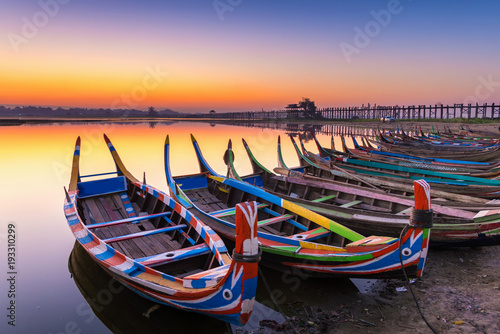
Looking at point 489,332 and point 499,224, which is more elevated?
point 499,224

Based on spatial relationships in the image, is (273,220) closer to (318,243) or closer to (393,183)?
(318,243)

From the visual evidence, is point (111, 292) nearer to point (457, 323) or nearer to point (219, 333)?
point (219, 333)

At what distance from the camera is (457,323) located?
4.26m

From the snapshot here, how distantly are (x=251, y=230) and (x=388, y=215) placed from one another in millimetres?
3692

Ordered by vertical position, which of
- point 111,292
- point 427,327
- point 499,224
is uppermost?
point 499,224

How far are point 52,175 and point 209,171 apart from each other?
11.2m

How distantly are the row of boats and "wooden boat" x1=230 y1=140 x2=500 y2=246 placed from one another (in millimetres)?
19

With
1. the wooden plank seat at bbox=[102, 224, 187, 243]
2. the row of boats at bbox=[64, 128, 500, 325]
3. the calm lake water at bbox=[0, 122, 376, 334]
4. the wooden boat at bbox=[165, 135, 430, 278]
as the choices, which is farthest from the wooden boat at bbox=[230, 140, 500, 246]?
the wooden plank seat at bbox=[102, 224, 187, 243]

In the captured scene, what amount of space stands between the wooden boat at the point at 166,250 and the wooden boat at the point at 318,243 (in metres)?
0.93

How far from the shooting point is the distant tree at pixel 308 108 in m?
79.1

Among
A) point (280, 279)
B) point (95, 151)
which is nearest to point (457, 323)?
point (280, 279)

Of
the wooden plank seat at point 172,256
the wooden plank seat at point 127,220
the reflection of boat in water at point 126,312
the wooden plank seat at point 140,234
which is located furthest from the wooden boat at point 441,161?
the reflection of boat in water at point 126,312

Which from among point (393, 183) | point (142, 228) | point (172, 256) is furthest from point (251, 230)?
point (393, 183)

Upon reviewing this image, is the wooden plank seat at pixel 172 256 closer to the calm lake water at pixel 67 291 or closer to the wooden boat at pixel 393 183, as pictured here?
the calm lake water at pixel 67 291
